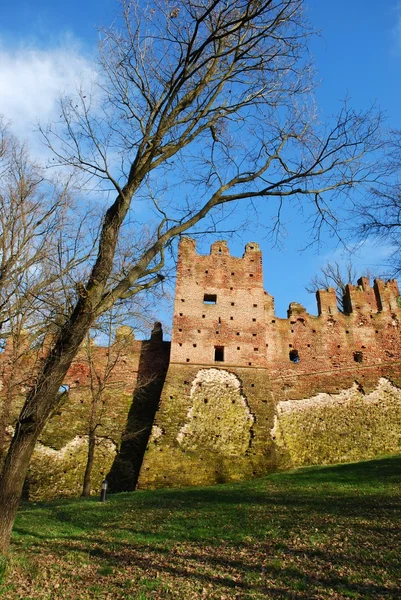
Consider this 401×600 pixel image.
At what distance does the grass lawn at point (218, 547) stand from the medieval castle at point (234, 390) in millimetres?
3973

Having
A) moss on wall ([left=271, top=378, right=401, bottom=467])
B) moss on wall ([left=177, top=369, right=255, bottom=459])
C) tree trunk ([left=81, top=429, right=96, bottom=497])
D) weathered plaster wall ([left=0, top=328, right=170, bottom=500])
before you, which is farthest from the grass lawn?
moss on wall ([left=271, top=378, right=401, bottom=467])

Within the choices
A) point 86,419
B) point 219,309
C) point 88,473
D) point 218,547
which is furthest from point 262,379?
point 218,547

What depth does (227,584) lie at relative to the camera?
4773 mm

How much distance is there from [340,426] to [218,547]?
11302 mm

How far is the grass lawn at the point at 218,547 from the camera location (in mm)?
4637

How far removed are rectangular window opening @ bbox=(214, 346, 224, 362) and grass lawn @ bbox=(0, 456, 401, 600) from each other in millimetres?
7161

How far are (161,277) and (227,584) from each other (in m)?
4.04

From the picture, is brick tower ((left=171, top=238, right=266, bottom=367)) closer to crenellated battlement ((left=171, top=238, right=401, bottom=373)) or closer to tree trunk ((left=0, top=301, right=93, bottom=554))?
crenellated battlement ((left=171, top=238, right=401, bottom=373))

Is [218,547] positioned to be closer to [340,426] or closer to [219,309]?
[340,426]

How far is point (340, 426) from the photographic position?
16.2 m

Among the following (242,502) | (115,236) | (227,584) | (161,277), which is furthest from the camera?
(242,502)

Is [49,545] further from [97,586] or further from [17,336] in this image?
[17,336]

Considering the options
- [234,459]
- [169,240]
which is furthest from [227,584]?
[234,459]

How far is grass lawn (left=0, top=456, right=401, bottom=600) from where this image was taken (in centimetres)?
464
